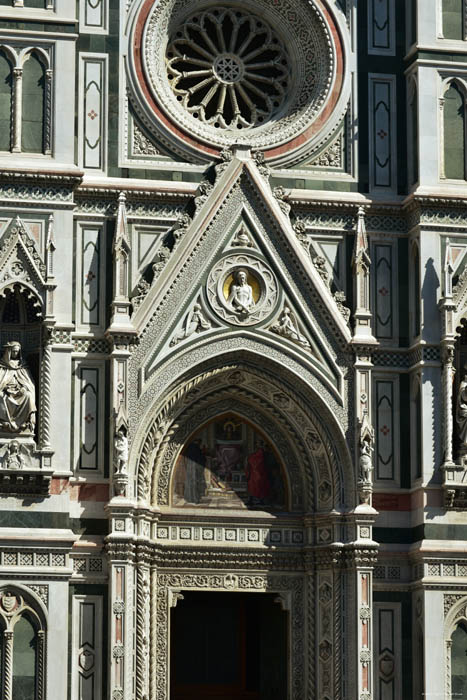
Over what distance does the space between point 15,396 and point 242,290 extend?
3692 mm

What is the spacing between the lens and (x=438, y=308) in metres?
32.0

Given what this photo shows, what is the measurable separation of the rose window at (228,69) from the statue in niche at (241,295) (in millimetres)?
2493

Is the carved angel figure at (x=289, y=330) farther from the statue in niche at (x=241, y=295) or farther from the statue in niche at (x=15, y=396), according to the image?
the statue in niche at (x=15, y=396)

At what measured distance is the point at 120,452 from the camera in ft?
100

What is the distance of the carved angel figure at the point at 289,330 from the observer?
31.8 metres

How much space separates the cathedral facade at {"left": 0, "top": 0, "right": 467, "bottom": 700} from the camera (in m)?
30.7

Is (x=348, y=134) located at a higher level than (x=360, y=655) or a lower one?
higher

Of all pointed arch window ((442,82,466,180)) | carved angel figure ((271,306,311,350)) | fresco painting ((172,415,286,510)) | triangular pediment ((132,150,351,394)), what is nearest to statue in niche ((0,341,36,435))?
triangular pediment ((132,150,351,394))

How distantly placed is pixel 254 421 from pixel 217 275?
2.23 m

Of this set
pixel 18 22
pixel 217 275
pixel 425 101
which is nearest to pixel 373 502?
pixel 217 275

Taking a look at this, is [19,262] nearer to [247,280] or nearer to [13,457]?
[13,457]

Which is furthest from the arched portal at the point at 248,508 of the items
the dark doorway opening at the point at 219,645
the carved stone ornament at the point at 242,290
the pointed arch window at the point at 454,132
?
the pointed arch window at the point at 454,132

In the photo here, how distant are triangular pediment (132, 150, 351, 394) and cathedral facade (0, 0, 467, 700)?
3cm

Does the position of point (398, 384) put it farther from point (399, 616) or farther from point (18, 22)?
point (18, 22)
